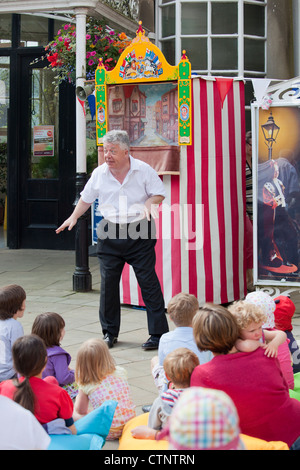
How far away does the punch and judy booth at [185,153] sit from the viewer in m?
6.32

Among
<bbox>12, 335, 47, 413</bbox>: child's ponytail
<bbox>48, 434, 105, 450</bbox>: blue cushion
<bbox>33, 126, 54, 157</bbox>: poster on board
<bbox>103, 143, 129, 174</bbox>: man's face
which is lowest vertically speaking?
<bbox>48, 434, 105, 450</bbox>: blue cushion

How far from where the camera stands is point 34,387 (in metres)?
3.03

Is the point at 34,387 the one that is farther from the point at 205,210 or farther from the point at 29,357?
the point at 205,210

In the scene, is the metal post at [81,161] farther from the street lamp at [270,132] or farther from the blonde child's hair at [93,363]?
the blonde child's hair at [93,363]

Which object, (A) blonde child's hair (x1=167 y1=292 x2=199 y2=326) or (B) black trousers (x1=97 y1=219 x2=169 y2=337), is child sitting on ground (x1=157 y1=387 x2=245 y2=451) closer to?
(A) blonde child's hair (x1=167 y1=292 x2=199 y2=326)

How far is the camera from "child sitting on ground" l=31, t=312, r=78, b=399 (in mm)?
3746

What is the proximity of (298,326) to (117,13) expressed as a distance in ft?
12.7

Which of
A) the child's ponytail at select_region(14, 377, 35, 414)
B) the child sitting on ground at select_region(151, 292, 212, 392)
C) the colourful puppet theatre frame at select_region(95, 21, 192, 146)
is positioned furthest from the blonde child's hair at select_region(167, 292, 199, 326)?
the colourful puppet theatre frame at select_region(95, 21, 192, 146)

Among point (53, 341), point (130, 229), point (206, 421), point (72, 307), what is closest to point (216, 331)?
point (53, 341)

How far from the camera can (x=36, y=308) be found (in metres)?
6.70

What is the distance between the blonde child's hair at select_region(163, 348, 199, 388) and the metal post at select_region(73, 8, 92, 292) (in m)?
4.11

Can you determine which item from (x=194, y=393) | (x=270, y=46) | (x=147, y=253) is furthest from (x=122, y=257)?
(x=270, y=46)

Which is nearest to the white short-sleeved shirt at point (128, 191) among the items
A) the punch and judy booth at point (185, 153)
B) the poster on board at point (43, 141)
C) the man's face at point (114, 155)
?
the man's face at point (114, 155)

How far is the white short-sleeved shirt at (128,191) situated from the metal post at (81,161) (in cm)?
187
